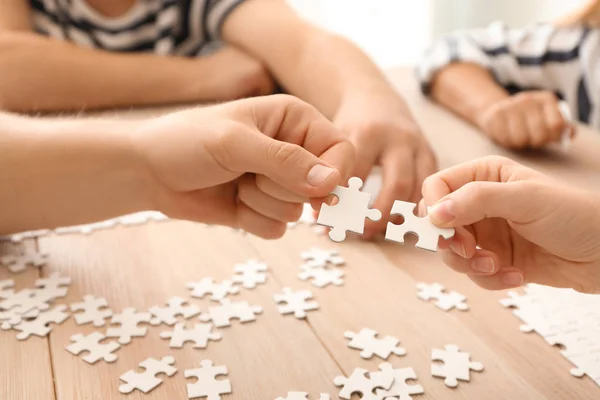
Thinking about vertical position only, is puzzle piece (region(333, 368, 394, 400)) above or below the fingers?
below

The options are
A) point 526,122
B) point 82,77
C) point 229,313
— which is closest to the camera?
point 229,313

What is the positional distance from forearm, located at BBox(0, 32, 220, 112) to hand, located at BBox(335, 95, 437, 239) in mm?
559

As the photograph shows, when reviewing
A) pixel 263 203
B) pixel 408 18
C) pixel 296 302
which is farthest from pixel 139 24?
pixel 408 18

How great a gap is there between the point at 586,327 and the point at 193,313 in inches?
21.6

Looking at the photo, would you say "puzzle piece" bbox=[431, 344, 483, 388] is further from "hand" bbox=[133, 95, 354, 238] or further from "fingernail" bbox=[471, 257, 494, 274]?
"hand" bbox=[133, 95, 354, 238]

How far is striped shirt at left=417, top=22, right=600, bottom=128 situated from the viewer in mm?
1619

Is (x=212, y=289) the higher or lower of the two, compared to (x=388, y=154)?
lower

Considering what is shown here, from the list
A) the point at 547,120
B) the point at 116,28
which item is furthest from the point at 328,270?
the point at 116,28

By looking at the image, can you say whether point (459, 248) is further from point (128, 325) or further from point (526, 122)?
point (526, 122)

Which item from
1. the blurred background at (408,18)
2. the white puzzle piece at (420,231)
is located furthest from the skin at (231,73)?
the blurred background at (408,18)

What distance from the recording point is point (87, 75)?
1.46 meters

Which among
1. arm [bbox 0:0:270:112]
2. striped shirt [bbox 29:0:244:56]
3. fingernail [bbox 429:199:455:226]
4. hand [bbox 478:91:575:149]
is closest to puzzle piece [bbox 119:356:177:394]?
fingernail [bbox 429:199:455:226]

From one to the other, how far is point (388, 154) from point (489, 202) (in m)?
0.40

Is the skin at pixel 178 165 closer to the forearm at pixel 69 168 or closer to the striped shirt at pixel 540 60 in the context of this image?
the forearm at pixel 69 168
